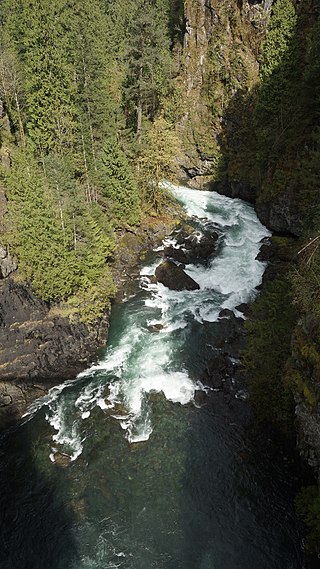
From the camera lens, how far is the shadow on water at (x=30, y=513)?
16250mm

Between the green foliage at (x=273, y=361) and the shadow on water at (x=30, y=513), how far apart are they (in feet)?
39.7

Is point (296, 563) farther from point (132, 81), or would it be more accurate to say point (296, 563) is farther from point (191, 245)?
point (132, 81)

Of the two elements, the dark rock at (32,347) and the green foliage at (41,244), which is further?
the green foliage at (41,244)

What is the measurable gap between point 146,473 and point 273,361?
9.50m

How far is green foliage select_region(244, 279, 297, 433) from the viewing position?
2025cm

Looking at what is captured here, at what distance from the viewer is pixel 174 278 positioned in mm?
34625

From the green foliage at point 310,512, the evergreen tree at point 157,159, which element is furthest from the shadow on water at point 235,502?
the evergreen tree at point 157,159

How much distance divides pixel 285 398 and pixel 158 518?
903 cm

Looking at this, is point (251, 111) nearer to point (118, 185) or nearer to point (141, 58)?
point (141, 58)

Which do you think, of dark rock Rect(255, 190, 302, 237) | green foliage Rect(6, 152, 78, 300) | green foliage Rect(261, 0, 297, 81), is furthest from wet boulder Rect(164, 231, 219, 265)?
green foliage Rect(261, 0, 297, 81)

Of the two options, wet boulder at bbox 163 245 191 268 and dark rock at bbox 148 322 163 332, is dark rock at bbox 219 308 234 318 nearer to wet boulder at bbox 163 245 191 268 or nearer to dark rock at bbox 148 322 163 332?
dark rock at bbox 148 322 163 332

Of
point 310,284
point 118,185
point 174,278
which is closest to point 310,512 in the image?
point 310,284

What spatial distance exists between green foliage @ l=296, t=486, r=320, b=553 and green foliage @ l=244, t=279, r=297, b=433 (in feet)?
11.0

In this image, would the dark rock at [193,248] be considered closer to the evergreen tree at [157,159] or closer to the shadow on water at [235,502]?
the evergreen tree at [157,159]
